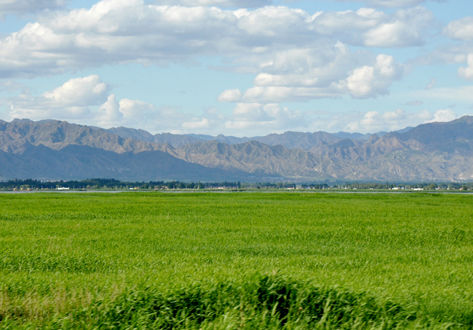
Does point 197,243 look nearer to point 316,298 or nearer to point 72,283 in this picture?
point 72,283

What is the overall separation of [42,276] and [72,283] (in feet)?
6.89

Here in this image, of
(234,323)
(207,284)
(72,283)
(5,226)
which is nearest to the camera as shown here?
(234,323)

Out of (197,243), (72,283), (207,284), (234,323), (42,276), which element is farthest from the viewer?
(197,243)

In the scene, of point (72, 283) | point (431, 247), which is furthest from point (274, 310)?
point (431, 247)

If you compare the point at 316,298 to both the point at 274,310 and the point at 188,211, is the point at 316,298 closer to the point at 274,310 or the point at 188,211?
the point at 274,310

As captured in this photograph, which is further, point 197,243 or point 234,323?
point 197,243

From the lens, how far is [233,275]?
17234 mm

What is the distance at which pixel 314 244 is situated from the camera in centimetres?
3084

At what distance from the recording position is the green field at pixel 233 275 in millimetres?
14438

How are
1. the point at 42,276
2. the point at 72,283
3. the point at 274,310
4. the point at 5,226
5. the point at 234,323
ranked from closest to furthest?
the point at 234,323 → the point at 274,310 → the point at 72,283 → the point at 42,276 → the point at 5,226

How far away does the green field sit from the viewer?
1444 centimetres

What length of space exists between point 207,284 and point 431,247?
1864 cm

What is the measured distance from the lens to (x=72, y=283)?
1814cm

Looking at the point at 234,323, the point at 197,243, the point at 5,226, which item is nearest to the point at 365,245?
the point at 197,243
